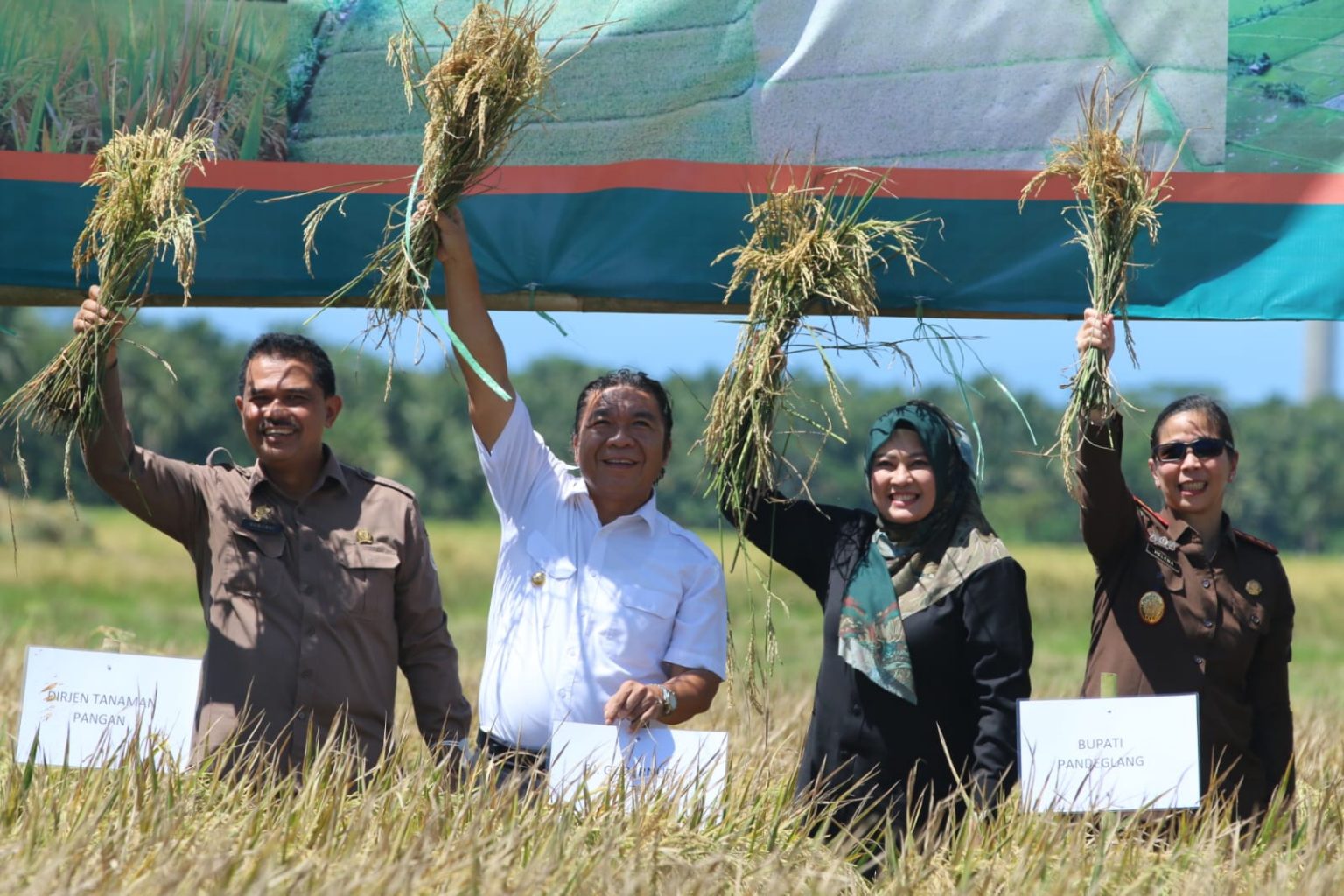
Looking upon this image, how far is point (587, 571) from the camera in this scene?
3518 mm

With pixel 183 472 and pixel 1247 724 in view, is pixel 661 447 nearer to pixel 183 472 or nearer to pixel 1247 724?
pixel 183 472

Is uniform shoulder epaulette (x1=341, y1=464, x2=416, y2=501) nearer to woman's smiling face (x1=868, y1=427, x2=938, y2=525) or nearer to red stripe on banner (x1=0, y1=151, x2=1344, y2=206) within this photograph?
red stripe on banner (x1=0, y1=151, x2=1344, y2=206)

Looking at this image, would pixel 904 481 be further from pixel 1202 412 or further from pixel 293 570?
pixel 293 570

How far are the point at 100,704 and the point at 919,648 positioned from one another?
1812 mm

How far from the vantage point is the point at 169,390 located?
130 ft

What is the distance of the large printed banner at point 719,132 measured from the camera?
4371 millimetres

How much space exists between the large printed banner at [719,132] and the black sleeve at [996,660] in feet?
3.98

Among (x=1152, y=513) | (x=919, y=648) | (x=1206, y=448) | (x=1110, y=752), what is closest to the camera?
(x=1110, y=752)

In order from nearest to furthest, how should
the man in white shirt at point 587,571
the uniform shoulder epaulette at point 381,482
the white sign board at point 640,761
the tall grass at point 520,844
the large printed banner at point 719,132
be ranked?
the tall grass at point 520,844 < the white sign board at point 640,761 < the man in white shirt at point 587,571 < the uniform shoulder epaulette at point 381,482 < the large printed banner at point 719,132

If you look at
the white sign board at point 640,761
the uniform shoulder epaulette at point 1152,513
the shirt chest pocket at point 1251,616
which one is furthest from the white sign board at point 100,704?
the shirt chest pocket at point 1251,616

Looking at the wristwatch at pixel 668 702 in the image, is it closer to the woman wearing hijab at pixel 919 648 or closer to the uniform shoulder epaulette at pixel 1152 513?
the woman wearing hijab at pixel 919 648

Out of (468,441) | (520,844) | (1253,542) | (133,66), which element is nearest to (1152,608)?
(1253,542)

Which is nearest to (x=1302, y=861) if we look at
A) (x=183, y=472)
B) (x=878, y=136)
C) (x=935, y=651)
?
(x=935, y=651)

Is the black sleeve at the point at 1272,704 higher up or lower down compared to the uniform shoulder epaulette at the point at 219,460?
lower down
